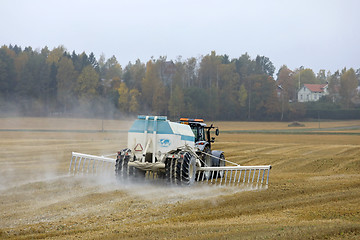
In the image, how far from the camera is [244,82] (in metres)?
65.2

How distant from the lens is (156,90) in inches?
1962

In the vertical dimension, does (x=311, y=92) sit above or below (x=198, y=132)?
above

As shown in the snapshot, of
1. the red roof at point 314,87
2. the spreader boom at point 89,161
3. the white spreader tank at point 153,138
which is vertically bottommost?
the spreader boom at point 89,161

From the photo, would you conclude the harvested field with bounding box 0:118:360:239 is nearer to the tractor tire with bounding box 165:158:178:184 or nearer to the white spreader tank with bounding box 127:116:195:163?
the tractor tire with bounding box 165:158:178:184

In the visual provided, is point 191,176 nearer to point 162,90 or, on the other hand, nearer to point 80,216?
point 80,216

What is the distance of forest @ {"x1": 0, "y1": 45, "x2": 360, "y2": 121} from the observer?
3469cm

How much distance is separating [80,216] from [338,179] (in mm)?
9101

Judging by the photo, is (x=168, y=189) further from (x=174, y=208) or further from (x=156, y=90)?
(x=156, y=90)

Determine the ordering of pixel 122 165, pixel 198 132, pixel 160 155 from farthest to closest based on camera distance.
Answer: pixel 198 132, pixel 122 165, pixel 160 155

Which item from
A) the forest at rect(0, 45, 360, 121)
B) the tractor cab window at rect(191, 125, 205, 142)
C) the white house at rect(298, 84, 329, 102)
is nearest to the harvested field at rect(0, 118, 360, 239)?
the tractor cab window at rect(191, 125, 205, 142)

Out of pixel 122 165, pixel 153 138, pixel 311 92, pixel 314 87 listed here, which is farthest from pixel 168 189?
pixel 314 87

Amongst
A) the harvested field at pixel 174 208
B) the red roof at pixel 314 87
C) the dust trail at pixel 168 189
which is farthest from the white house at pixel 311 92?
the dust trail at pixel 168 189

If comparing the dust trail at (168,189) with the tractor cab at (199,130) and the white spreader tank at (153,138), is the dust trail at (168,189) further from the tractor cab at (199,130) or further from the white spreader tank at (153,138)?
the tractor cab at (199,130)

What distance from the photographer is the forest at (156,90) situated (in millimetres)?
34688
